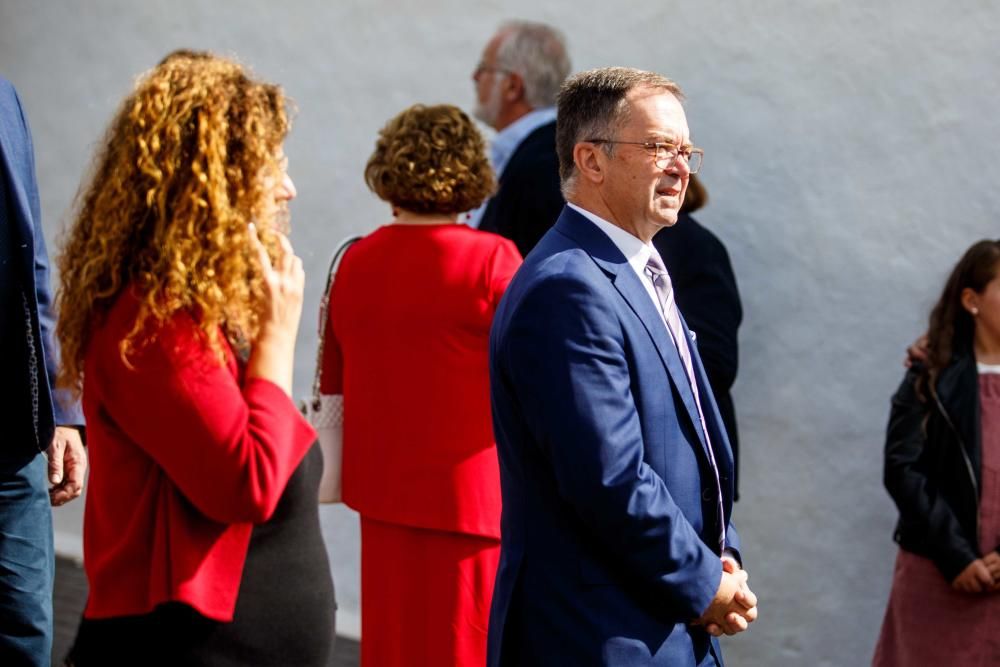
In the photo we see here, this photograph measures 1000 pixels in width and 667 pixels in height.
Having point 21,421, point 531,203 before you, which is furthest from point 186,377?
point 531,203

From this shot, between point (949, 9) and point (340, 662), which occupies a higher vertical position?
point (949, 9)

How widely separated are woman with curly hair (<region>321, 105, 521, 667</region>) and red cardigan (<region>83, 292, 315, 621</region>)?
1081 millimetres

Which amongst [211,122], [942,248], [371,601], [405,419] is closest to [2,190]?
[211,122]

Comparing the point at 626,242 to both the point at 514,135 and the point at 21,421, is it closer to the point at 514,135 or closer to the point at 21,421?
the point at 21,421


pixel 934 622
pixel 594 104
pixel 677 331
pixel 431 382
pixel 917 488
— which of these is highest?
pixel 594 104

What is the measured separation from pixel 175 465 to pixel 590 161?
0.97 m

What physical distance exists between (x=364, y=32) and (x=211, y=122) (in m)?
3.25

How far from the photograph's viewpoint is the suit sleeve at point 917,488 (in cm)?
399

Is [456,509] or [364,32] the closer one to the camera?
[456,509]

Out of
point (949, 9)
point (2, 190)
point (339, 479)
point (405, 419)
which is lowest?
point (339, 479)

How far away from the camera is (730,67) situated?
485cm

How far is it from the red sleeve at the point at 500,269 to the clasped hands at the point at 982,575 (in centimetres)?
160

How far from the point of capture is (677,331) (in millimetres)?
2688

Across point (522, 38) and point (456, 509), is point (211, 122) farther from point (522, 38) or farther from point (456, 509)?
point (522, 38)
